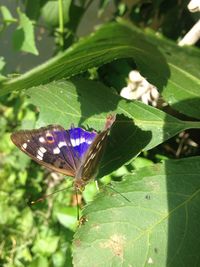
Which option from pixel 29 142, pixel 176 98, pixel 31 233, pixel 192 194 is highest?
pixel 176 98

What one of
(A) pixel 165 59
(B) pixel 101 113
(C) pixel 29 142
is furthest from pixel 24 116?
(A) pixel 165 59

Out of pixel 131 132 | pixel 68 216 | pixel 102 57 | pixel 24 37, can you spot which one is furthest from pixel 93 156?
pixel 68 216

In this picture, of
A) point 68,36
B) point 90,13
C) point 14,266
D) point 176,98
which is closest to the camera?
point 176,98

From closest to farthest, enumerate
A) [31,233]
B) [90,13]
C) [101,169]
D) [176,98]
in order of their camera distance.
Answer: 1. [176,98]
2. [101,169]
3. [31,233]
4. [90,13]

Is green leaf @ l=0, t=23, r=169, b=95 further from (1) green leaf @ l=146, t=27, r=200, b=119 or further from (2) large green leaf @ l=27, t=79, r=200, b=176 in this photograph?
(2) large green leaf @ l=27, t=79, r=200, b=176

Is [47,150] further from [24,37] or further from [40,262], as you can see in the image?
[40,262]

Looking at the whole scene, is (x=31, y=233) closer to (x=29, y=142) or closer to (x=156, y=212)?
(x=29, y=142)

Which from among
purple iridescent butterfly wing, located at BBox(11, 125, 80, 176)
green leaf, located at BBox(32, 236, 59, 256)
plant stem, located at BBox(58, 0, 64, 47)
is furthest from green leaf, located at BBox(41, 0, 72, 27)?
green leaf, located at BBox(32, 236, 59, 256)
